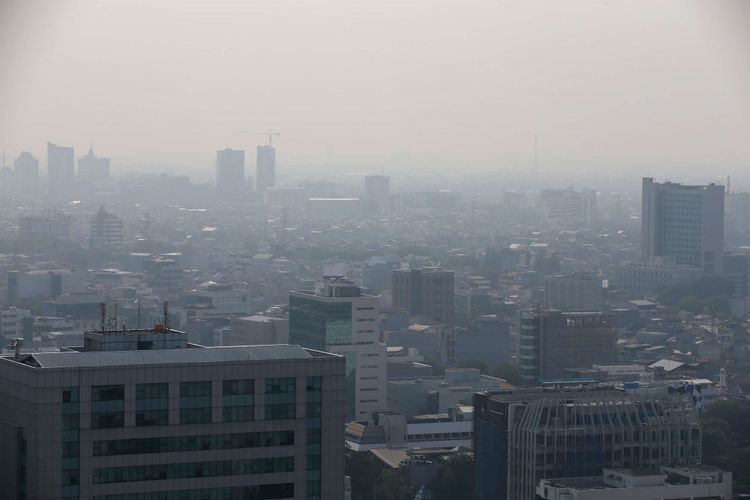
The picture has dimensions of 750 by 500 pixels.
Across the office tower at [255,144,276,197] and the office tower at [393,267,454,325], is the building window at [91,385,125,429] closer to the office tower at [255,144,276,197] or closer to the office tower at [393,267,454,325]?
the office tower at [393,267,454,325]

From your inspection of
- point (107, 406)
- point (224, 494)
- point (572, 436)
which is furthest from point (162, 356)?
point (572, 436)

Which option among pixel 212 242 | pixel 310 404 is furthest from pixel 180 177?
pixel 310 404

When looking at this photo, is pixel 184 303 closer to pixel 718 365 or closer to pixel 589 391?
pixel 718 365

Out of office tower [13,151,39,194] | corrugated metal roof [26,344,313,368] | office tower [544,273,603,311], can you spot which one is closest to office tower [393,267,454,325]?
office tower [544,273,603,311]

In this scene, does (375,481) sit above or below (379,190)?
below

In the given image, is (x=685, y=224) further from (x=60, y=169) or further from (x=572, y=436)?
(x=60, y=169)

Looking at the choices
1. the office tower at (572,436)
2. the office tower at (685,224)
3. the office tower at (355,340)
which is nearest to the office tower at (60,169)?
the office tower at (685,224)
